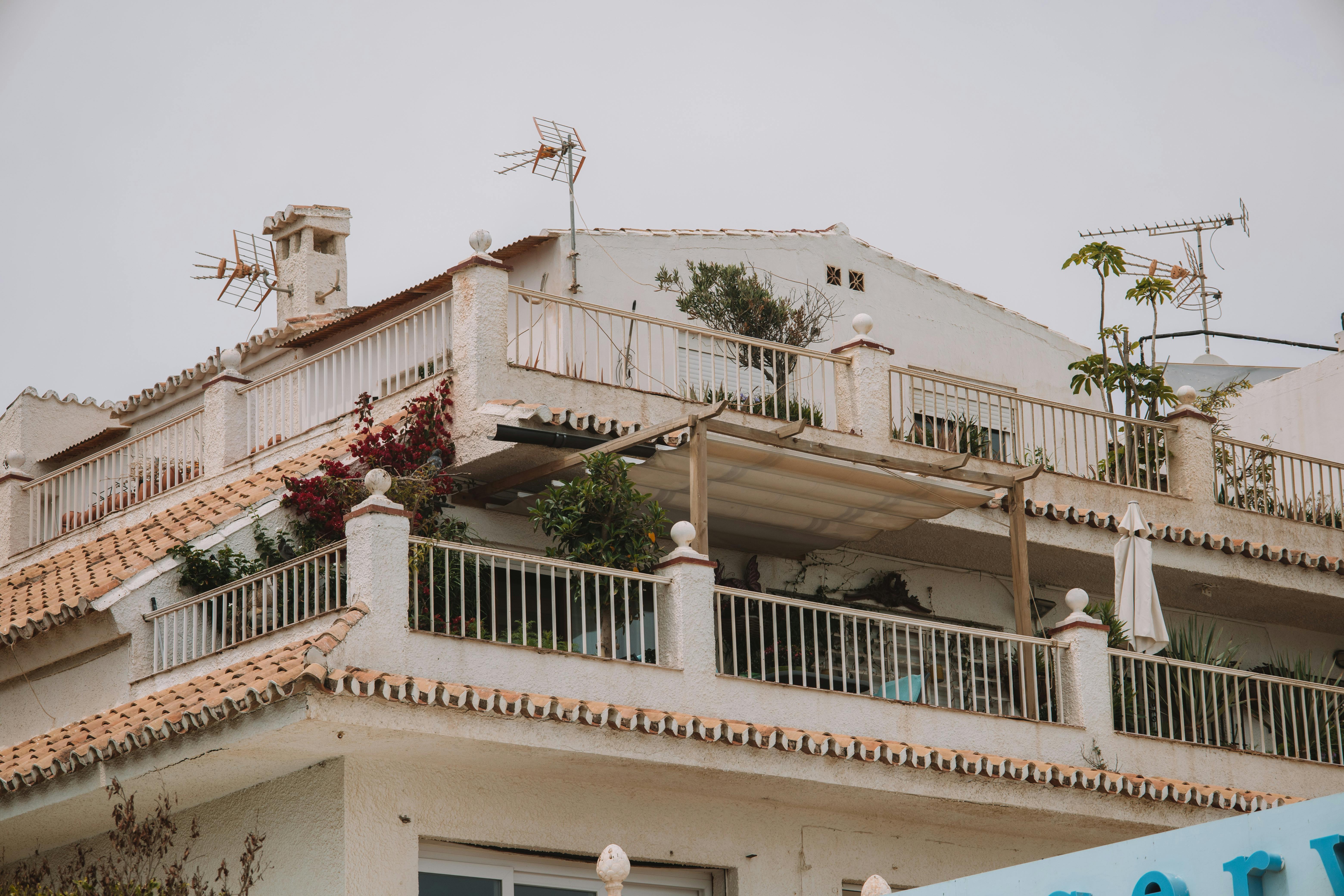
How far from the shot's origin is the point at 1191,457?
17.8 m

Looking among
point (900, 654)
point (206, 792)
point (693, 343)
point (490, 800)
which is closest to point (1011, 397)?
point (900, 654)

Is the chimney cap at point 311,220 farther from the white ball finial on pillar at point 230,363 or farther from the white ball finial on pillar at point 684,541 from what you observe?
the white ball finial on pillar at point 684,541

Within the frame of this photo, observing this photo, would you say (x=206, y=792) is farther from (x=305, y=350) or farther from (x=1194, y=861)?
(x=305, y=350)

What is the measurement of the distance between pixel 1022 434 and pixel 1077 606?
328cm

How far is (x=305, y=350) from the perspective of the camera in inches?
791

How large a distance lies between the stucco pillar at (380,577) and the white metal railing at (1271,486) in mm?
9961

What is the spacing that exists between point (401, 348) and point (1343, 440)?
43.7ft

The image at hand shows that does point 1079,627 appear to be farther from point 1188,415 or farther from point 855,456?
point 1188,415

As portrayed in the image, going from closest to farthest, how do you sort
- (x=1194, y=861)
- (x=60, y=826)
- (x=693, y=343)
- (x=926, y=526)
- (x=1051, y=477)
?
(x=1194, y=861) < (x=60, y=826) < (x=926, y=526) < (x=1051, y=477) < (x=693, y=343)

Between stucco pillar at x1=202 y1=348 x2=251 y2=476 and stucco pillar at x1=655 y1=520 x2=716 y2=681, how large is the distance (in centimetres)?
544

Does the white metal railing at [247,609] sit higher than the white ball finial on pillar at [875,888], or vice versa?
the white metal railing at [247,609]

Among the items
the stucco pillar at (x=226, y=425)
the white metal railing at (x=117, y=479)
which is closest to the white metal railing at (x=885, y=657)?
the stucco pillar at (x=226, y=425)

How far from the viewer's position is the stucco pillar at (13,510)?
17984mm

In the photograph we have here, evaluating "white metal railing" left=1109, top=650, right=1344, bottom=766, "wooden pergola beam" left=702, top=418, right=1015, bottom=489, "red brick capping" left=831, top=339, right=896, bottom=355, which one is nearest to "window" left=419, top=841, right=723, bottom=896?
"wooden pergola beam" left=702, top=418, right=1015, bottom=489
